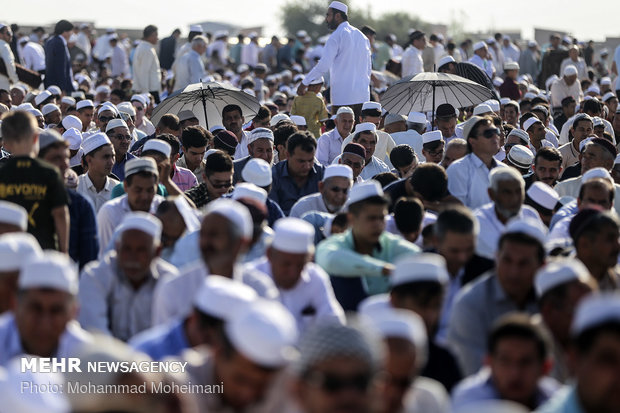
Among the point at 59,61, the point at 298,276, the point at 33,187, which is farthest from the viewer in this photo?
the point at 59,61

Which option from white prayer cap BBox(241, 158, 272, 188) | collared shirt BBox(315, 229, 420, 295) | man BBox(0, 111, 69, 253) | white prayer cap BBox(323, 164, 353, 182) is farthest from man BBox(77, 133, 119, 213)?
collared shirt BBox(315, 229, 420, 295)

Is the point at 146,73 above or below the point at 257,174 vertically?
below

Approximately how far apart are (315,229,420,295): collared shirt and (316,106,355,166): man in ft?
18.4

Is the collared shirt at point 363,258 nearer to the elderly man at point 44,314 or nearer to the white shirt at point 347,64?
the elderly man at point 44,314

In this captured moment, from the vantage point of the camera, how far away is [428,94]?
43.4ft

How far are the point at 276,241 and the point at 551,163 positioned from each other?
478 centimetres

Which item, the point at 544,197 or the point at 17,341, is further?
the point at 544,197

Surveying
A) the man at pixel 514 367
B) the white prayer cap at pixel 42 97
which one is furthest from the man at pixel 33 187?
the white prayer cap at pixel 42 97

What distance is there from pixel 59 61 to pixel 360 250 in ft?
43.0

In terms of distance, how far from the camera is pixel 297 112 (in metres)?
15.2

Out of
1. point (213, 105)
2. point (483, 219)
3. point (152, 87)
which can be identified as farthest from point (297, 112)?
point (483, 219)

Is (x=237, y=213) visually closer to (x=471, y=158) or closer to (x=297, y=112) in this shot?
(x=471, y=158)

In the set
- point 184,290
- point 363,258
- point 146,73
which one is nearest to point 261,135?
point 363,258

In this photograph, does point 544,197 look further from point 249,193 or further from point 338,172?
point 249,193
